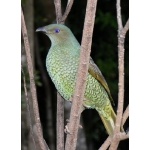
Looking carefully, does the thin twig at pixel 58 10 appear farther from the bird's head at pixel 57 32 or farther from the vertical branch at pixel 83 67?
the vertical branch at pixel 83 67

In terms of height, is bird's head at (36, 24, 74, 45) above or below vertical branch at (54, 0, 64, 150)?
Result: above

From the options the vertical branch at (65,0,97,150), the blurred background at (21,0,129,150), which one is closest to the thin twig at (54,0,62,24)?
the vertical branch at (65,0,97,150)

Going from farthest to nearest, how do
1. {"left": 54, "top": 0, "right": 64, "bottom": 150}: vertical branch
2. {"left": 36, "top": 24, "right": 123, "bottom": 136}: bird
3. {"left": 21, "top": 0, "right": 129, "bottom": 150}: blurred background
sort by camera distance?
1. {"left": 21, "top": 0, "right": 129, "bottom": 150}: blurred background
2. {"left": 36, "top": 24, "right": 123, "bottom": 136}: bird
3. {"left": 54, "top": 0, "right": 64, "bottom": 150}: vertical branch

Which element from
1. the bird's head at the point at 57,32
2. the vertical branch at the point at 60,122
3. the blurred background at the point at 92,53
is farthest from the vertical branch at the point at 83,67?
the blurred background at the point at 92,53

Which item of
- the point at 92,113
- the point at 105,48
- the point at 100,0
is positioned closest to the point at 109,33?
the point at 105,48

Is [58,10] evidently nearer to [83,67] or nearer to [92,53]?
[83,67]

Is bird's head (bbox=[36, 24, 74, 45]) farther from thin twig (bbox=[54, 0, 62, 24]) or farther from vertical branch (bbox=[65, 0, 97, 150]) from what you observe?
vertical branch (bbox=[65, 0, 97, 150])
